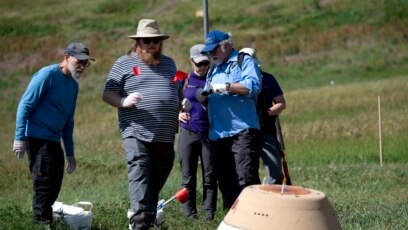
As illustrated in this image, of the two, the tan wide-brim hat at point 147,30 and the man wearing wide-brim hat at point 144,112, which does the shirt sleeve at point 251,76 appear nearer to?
the man wearing wide-brim hat at point 144,112

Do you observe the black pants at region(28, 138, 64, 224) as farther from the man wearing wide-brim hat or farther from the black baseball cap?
the black baseball cap

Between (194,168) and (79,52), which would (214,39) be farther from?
(194,168)

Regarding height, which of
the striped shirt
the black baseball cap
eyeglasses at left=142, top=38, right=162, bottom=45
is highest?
eyeglasses at left=142, top=38, right=162, bottom=45

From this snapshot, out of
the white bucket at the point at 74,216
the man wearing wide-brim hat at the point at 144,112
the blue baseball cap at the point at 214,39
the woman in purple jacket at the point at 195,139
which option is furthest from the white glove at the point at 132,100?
the woman in purple jacket at the point at 195,139

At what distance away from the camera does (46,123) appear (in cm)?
844

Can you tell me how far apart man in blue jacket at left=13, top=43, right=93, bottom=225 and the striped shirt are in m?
0.37

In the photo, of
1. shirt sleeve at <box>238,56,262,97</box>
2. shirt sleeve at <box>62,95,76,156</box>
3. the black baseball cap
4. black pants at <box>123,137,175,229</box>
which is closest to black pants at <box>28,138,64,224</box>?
shirt sleeve at <box>62,95,76,156</box>

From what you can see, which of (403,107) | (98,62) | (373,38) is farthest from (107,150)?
(373,38)

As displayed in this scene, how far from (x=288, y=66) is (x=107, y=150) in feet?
70.7

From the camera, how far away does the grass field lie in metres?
11.5

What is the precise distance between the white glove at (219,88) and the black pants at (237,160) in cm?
44

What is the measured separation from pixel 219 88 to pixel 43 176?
1684 mm

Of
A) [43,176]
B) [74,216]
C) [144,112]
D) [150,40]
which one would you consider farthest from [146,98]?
[74,216]

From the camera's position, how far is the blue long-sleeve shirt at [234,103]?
881cm
